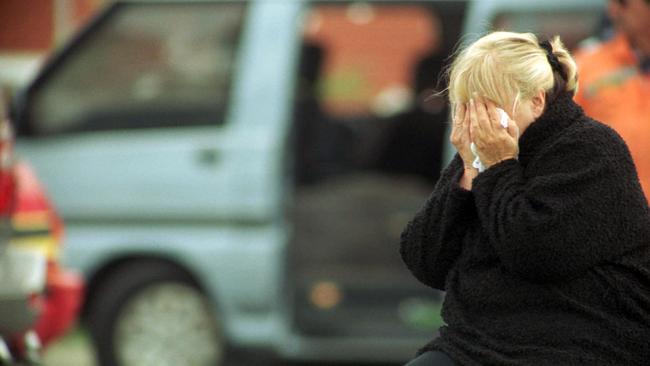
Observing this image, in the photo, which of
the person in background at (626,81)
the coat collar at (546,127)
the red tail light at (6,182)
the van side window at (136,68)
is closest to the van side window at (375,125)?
the van side window at (136,68)

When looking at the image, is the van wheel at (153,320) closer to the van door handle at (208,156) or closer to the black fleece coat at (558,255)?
the van door handle at (208,156)

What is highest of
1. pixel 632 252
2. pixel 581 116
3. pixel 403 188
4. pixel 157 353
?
pixel 581 116

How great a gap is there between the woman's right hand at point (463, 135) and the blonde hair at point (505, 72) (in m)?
0.02

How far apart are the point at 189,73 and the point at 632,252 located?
15.2 ft

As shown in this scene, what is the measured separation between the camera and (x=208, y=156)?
278 inches

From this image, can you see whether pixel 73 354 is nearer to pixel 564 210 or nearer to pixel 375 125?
pixel 375 125

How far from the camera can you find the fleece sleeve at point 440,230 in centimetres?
295

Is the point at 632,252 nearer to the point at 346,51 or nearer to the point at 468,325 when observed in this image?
the point at 468,325

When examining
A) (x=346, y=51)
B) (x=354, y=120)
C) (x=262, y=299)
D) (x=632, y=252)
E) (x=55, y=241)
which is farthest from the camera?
(x=346, y=51)

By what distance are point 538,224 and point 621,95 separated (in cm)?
168

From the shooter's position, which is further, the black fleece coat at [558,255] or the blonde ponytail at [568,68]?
the blonde ponytail at [568,68]

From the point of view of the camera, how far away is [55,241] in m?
5.62

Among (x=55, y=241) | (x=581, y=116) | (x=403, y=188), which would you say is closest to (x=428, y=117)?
(x=403, y=188)

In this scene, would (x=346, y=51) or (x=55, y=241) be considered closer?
(x=55, y=241)
